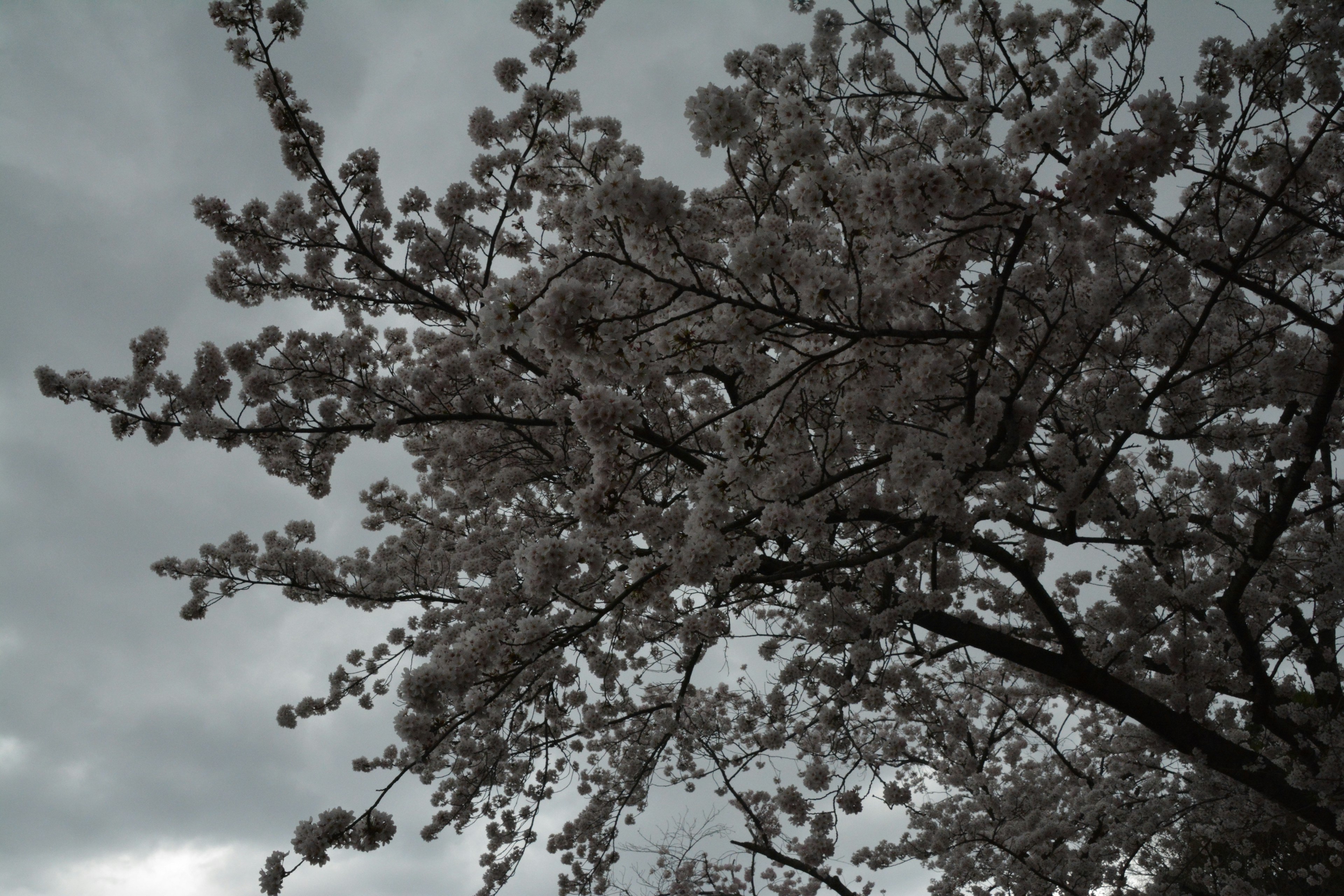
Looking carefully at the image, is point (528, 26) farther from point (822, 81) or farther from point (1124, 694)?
point (1124, 694)

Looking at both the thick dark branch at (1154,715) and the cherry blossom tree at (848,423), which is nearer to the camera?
the cherry blossom tree at (848,423)

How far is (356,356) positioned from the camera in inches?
269

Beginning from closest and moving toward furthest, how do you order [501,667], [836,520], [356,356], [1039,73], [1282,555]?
[501,667], [836,520], [1039,73], [1282,555], [356,356]

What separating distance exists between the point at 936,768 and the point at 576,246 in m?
9.60

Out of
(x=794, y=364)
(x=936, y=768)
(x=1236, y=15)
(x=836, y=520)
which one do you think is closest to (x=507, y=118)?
(x=794, y=364)

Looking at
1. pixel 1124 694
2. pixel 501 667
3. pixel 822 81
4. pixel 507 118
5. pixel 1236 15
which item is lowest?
pixel 501 667

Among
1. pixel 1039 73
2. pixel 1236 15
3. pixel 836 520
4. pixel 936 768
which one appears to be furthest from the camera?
pixel 936 768

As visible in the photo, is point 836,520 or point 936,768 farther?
point 936,768

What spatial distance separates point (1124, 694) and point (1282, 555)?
1932 millimetres

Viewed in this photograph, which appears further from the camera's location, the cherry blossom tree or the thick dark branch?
the thick dark branch

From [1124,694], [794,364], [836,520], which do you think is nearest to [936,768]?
[1124,694]

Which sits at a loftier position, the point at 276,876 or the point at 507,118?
the point at 507,118

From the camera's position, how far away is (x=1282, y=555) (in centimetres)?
639

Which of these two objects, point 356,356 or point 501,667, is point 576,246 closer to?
point 356,356
